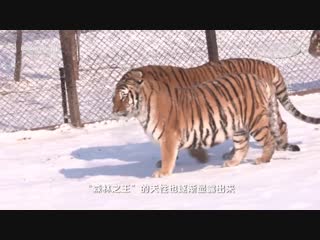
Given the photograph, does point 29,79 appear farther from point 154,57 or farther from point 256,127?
point 256,127

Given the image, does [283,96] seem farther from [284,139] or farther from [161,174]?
[161,174]

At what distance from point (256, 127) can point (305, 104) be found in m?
3.08

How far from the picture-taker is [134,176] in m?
5.49

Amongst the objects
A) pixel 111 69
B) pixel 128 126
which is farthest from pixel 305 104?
pixel 111 69

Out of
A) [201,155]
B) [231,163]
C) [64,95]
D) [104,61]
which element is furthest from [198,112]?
[104,61]

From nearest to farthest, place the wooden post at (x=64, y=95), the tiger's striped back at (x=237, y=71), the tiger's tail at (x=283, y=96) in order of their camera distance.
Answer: the tiger's striped back at (x=237, y=71)
the tiger's tail at (x=283, y=96)
the wooden post at (x=64, y=95)

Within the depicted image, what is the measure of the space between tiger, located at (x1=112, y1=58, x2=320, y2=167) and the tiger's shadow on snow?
158 millimetres

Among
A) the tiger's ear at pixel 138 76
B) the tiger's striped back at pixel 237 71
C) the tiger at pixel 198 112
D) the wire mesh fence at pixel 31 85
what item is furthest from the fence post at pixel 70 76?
the tiger's ear at pixel 138 76

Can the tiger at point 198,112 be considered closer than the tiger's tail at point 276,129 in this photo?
Yes

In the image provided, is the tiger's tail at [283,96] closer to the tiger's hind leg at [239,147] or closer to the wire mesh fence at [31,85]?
the tiger's hind leg at [239,147]

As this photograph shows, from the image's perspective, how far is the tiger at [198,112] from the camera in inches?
202

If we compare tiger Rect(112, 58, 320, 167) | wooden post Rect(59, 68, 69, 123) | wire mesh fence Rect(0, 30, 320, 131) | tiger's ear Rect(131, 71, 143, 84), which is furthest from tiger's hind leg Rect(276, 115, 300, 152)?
wire mesh fence Rect(0, 30, 320, 131)

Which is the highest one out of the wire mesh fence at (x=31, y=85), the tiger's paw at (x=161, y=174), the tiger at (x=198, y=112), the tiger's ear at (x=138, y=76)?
the tiger's ear at (x=138, y=76)

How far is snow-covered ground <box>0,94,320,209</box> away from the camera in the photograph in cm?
436
